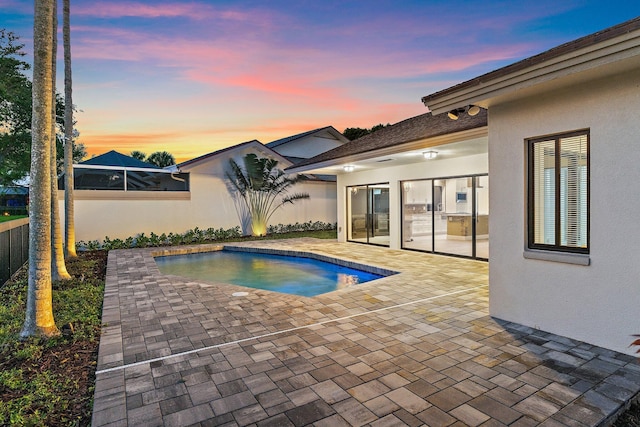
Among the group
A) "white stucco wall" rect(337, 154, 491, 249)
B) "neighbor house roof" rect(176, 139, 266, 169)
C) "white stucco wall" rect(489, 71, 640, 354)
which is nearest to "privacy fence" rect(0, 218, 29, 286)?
"neighbor house roof" rect(176, 139, 266, 169)

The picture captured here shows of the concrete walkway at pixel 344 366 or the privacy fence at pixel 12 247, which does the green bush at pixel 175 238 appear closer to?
the privacy fence at pixel 12 247

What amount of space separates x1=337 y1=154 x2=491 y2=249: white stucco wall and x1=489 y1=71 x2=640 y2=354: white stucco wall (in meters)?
5.40

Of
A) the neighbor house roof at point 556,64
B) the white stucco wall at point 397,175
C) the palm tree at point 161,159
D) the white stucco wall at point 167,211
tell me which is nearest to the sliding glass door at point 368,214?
the white stucco wall at point 397,175

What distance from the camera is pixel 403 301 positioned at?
6.50m

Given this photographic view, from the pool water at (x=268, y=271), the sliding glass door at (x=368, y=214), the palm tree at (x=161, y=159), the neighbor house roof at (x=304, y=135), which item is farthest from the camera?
the palm tree at (x=161, y=159)

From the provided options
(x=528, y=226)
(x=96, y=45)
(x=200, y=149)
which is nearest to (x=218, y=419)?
(x=528, y=226)

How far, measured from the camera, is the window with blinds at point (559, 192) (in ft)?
15.1

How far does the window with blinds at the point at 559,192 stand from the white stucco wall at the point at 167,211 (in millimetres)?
15268

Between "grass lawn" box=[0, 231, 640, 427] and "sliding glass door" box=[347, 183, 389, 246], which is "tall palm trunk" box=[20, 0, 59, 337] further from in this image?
"sliding glass door" box=[347, 183, 389, 246]

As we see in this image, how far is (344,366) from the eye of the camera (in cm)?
392

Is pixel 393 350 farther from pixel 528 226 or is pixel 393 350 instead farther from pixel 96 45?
pixel 96 45

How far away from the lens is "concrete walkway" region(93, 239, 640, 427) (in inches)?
120

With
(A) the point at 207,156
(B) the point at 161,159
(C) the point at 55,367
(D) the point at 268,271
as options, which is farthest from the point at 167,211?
(B) the point at 161,159

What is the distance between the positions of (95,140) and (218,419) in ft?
75.7
